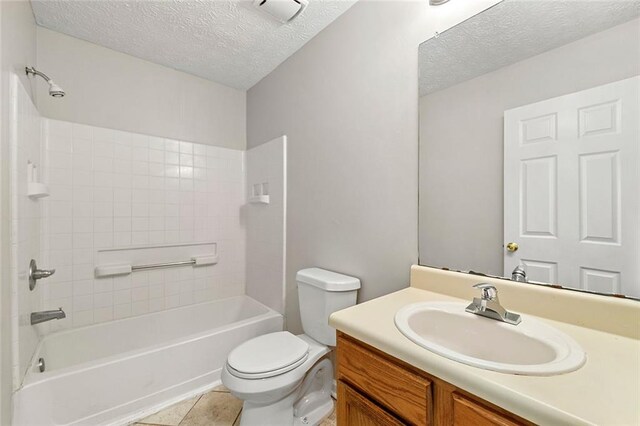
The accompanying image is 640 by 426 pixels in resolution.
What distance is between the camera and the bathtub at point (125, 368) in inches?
49.5

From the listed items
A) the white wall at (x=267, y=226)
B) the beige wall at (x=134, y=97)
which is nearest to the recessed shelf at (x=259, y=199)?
the white wall at (x=267, y=226)

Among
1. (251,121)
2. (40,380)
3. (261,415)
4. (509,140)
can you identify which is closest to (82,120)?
(251,121)

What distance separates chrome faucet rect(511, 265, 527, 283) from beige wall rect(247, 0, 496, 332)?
38 cm

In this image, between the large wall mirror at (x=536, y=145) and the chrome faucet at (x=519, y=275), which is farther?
the chrome faucet at (x=519, y=275)

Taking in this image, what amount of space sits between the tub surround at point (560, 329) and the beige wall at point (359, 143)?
36cm

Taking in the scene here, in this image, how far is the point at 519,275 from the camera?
0.92 meters

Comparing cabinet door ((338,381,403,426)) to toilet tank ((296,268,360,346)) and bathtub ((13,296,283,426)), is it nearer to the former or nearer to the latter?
toilet tank ((296,268,360,346))

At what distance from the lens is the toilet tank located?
4.73ft

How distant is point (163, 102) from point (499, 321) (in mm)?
2612

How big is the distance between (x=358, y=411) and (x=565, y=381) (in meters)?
0.55

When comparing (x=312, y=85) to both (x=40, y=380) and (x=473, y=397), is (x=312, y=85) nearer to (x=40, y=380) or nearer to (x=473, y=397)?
(x=473, y=397)

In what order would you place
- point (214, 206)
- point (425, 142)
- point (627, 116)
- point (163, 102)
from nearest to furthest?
point (627, 116) → point (425, 142) → point (163, 102) → point (214, 206)

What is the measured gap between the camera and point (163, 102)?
7.07 ft

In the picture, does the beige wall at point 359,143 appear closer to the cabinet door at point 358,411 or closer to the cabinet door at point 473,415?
the cabinet door at point 358,411
